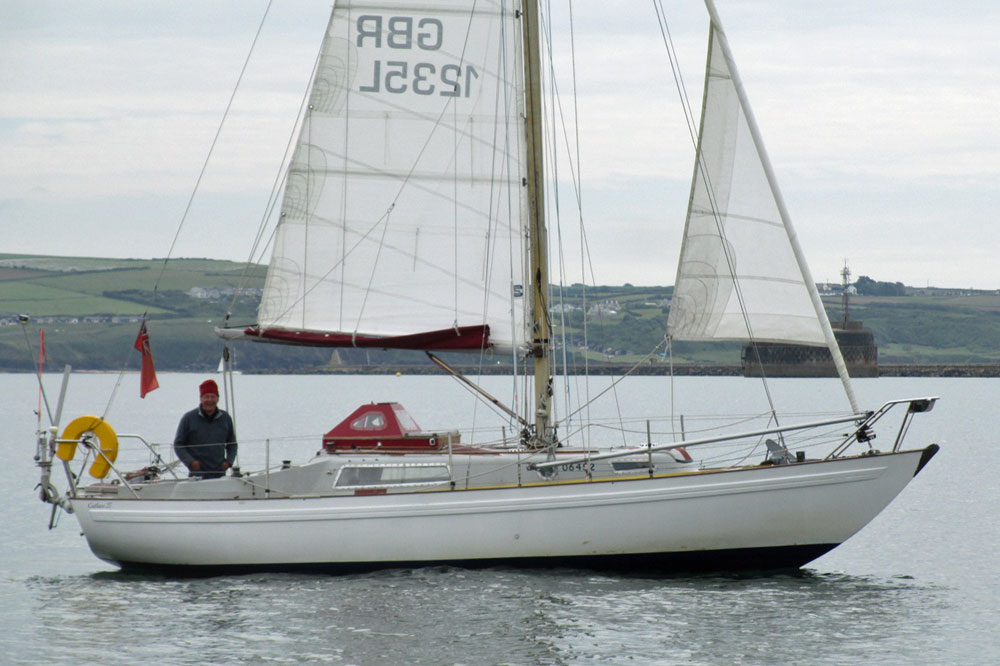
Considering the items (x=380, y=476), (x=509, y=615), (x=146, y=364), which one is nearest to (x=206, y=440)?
(x=146, y=364)

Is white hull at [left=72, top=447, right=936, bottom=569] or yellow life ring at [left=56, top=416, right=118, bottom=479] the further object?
yellow life ring at [left=56, top=416, right=118, bottom=479]

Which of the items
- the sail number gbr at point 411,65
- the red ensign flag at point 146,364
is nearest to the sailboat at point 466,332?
the sail number gbr at point 411,65

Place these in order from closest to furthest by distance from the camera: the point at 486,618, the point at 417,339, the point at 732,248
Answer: the point at 486,618, the point at 732,248, the point at 417,339

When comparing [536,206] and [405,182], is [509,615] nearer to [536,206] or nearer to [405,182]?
[536,206]

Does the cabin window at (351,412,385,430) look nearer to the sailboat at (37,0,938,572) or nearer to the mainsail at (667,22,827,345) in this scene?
the sailboat at (37,0,938,572)

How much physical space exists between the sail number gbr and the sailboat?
0.09 ft

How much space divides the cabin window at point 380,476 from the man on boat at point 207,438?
2093 millimetres

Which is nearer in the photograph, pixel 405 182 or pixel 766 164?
pixel 766 164

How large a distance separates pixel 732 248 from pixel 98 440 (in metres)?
10.7

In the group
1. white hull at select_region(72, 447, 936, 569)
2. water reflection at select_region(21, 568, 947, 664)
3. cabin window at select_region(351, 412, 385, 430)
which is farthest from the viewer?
cabin window at select_region(351, 412, 385, 430)

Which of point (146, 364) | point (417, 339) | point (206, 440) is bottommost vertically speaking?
point (206, 440)

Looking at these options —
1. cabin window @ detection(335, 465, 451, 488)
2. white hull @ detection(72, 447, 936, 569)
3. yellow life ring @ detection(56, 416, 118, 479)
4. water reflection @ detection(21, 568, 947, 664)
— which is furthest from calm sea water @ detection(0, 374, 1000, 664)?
yellow life ring @ detection(56, 416, 118, 479)

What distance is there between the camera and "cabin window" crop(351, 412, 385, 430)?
21.6 meters

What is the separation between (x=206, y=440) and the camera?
21.6m
